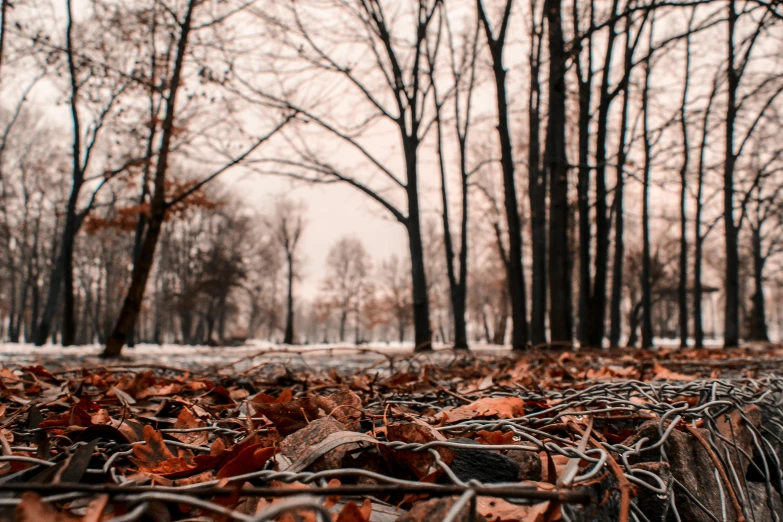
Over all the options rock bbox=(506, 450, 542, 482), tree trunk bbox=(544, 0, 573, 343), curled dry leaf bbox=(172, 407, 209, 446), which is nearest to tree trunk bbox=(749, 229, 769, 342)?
tree trunk bbox=(544, 0, 573, 343)

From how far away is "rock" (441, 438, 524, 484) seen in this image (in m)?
1.03

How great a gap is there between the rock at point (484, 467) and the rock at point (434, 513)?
0.26 metres

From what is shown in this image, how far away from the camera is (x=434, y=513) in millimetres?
744

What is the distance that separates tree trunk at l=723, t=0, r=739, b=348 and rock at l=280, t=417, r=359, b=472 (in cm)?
1301

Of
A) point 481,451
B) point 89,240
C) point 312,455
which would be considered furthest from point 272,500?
point 89,240

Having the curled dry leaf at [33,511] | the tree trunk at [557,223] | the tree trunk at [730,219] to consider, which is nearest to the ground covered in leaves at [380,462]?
the curled dry leaf at [33,511]

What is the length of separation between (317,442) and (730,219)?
47.1ft

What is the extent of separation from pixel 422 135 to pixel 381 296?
41.4 metres

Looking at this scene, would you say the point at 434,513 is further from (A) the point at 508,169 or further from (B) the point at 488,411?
(A) the point at 508,169

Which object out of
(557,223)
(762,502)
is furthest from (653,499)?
(557,223)

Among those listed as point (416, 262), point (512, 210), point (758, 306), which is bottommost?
point (758, 306)

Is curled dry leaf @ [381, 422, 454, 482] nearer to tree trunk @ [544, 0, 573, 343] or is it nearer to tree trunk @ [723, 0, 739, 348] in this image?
tree trunk @ [544, 0, 573, 343]

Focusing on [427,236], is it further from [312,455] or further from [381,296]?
[312,455]

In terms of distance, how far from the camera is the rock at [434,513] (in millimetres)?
735
